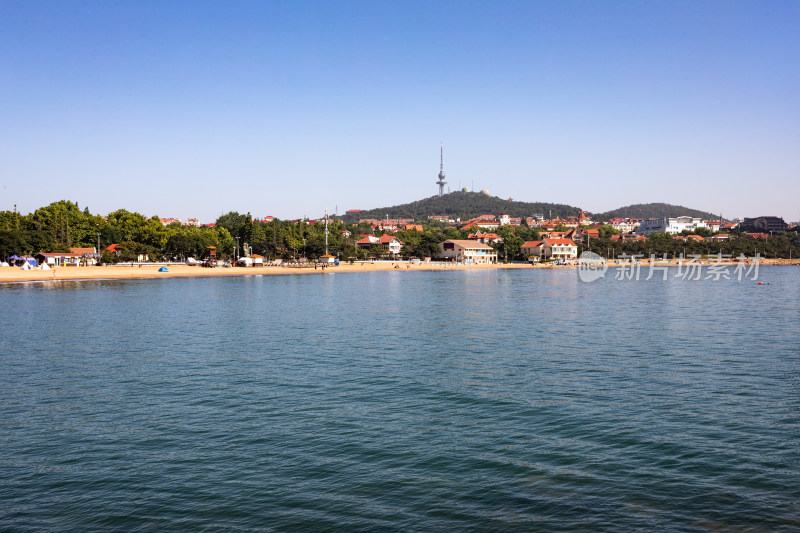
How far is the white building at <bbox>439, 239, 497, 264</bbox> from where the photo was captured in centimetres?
18175

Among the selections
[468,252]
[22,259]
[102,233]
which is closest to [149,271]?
[22,259]

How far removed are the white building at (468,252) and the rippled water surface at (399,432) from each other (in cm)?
14954

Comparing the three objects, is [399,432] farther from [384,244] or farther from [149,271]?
[384,244]

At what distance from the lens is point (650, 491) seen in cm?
1188

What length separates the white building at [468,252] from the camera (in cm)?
18175

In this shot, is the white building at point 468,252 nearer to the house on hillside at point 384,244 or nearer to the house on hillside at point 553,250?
the house on hillside at point 553,250

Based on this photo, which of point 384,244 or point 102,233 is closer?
point 102,233

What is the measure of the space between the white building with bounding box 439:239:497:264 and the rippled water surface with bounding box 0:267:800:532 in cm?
14954

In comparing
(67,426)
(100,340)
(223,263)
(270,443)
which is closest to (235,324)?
(100,340)

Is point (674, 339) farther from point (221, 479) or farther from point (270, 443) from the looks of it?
point (221, 479)

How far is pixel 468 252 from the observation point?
183 meters

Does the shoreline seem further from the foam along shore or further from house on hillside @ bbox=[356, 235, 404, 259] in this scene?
house on hillside @ bbox=[356, 235, 404, 259]

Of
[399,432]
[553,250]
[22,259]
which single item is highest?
[553,250]

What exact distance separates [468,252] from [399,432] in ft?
554
